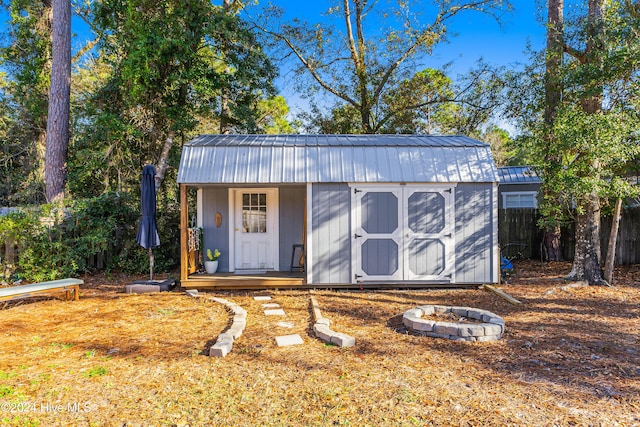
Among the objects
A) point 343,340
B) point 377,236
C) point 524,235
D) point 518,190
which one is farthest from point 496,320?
point 518,190

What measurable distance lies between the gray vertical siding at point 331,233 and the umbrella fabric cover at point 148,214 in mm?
2925

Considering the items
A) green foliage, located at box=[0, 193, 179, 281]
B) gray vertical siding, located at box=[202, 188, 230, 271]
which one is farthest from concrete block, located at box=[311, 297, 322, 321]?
green foliage, located at box=[0, 193, 179, 281]

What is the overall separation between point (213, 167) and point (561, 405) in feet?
19.8

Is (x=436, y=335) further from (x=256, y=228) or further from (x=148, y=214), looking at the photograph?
(x=148, y=214)

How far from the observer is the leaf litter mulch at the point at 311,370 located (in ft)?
8.46

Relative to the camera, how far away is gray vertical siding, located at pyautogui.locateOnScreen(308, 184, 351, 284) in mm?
6930

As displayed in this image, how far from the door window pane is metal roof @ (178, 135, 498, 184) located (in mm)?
1170

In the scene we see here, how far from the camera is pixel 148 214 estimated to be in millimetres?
6980

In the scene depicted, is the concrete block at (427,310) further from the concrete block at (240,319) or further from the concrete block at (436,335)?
the concrete block at (240,319)

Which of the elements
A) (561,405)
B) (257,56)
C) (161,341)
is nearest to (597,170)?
(561,405)

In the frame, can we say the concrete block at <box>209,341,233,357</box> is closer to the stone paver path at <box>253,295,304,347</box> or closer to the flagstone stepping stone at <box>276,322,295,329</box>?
the stone paver path at <box>253,295,304,347</box>

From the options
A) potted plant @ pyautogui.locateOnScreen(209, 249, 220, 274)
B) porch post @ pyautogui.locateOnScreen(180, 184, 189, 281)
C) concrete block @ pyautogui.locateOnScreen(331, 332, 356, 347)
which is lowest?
concrete block @ pyautogui.locateOnScreen(331, 332, 356, 347)

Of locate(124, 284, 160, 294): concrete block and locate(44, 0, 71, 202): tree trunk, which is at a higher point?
locate(44, 0, 71, 202): tree trunk

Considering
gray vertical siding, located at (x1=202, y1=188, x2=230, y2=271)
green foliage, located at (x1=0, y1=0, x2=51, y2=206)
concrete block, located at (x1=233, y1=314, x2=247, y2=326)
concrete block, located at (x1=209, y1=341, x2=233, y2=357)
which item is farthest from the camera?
green foliage, located at (x1=0, y1=0, x2=51, y2=206)
